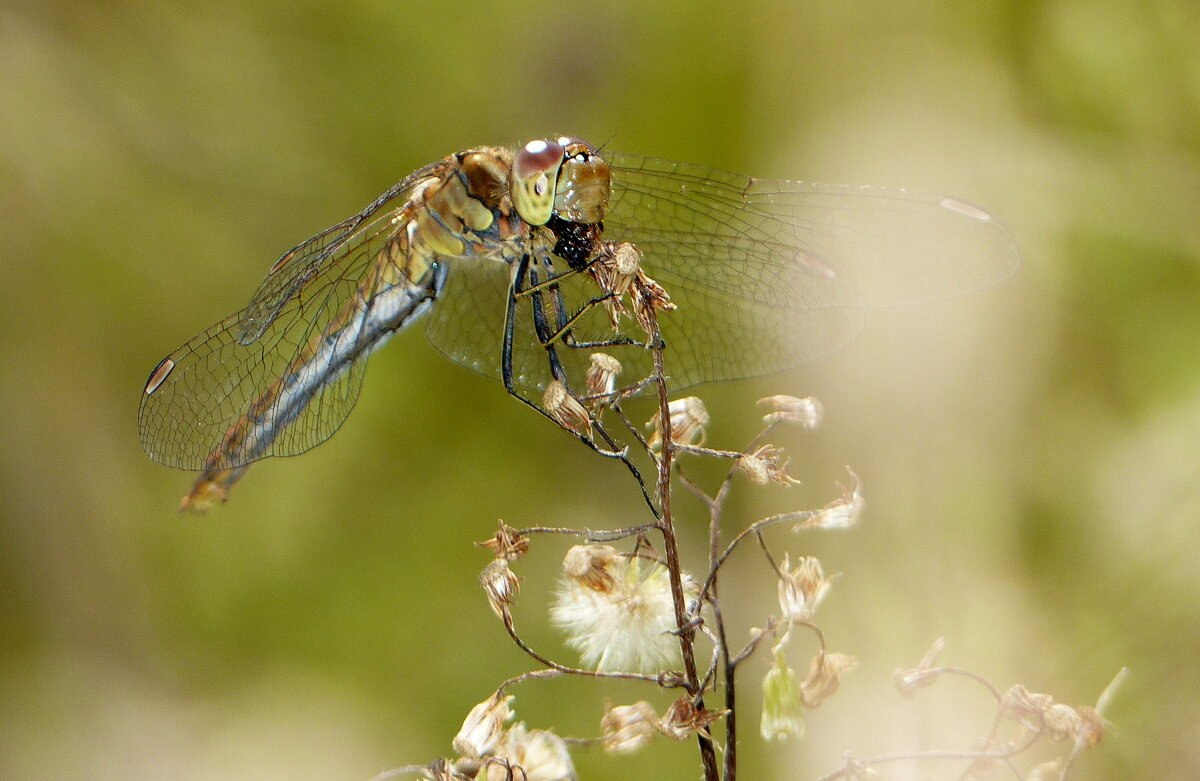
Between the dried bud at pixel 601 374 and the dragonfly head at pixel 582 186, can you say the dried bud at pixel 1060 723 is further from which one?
the dragonfly head at pixel 582 186

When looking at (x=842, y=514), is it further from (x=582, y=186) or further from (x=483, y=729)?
(x=582, y=186)

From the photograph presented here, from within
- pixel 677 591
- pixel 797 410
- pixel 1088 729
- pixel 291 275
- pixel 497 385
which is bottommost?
pixel 1088 729

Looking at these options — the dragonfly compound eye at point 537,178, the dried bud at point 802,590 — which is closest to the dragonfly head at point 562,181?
the dragonfly compound eye at point 537,178

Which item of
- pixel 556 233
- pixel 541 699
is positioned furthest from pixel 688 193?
pixel 541 699

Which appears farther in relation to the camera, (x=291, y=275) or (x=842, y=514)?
(x=291, y=275)

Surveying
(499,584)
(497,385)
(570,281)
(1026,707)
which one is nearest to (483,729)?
(499,584)

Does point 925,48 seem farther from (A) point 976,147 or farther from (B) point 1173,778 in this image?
A: (B) point 1173,778
